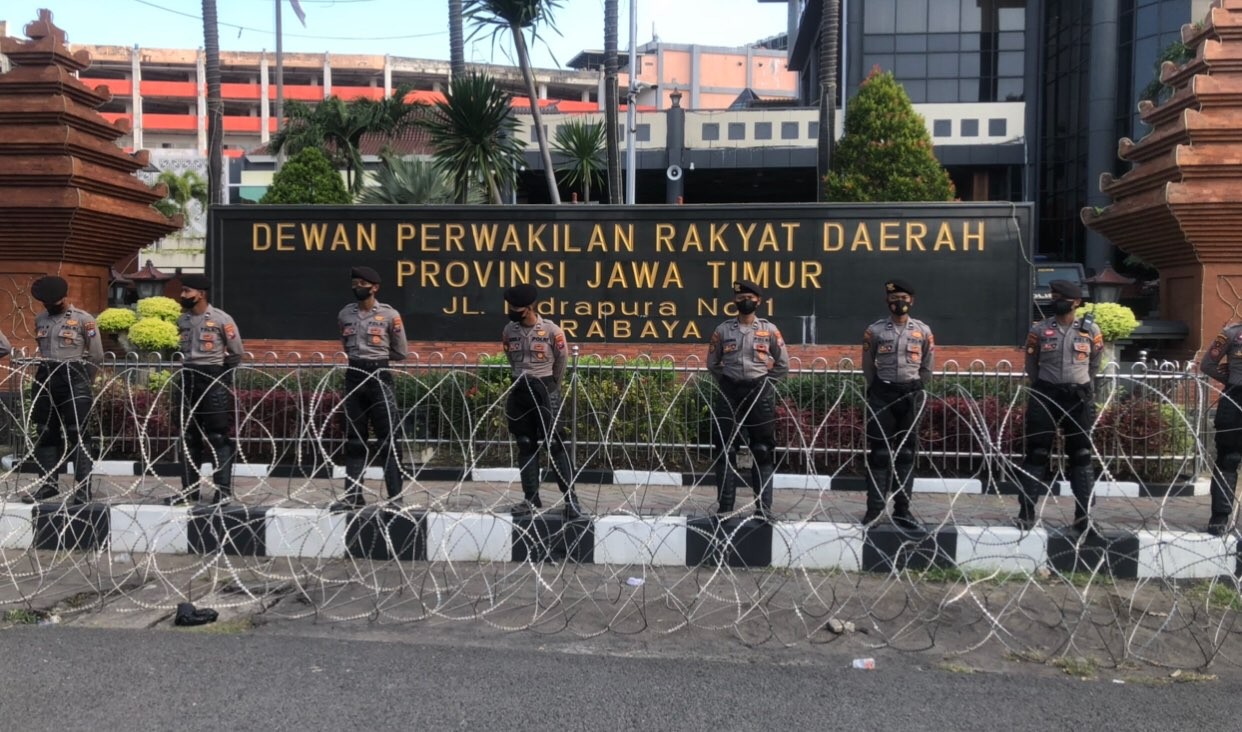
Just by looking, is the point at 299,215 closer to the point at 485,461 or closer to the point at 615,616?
the point at 485,461

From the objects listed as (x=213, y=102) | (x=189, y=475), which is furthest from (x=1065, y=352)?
(x=213, y=102)

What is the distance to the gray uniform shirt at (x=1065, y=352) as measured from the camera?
7.31 meters

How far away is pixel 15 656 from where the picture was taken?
17.0 ft

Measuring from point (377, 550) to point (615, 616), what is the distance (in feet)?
7.15

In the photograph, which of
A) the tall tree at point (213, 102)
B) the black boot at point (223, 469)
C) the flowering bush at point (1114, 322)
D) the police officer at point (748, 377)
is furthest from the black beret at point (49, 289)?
the tall tree at point (213, 102)

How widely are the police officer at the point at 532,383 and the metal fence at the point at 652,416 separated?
1276mm

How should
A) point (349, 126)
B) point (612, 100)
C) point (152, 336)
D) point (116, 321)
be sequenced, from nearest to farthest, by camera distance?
point (152, 336) → point (116, 321) → point (612, 100) → point (349, 126)

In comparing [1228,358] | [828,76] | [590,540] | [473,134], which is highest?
[828,76]

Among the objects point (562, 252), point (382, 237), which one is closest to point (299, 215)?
point (382, 237)

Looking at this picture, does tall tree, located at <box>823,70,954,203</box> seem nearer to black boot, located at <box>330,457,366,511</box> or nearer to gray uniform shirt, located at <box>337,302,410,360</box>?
gray uniform shirt, located at <box>337,302,410,360</box>

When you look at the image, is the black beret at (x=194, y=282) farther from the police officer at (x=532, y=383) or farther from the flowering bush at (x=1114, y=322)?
the flowering bush at (x=1114, y=322)

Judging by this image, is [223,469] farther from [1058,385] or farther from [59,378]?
[1058,385]

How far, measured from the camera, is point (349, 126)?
1129 inches

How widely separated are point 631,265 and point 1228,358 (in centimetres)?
623
